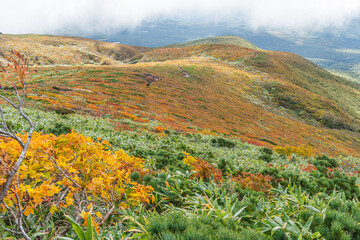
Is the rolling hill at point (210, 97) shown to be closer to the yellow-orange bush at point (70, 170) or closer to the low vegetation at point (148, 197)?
the low vegetation at point (148, 197)

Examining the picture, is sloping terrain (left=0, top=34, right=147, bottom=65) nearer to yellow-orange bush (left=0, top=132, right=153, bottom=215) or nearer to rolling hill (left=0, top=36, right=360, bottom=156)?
rolling hill (left=0, top=36, right=360, bottom=156)

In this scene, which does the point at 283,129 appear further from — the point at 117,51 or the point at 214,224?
the point at 117,51

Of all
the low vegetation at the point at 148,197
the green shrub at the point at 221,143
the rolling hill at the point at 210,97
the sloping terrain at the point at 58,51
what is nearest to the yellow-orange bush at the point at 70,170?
the low vegetation at the point at 148,197

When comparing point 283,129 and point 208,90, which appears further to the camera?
point 208,90

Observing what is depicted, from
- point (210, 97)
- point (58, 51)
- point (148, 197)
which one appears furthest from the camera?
point (58, 51)

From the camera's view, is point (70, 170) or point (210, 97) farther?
point (210, 97)

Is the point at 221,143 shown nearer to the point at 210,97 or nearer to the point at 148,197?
the point at 148,197

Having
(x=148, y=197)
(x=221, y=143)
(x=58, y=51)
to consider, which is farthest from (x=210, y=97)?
(x=58, y=51)

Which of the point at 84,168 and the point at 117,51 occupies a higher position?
the point at 117,51

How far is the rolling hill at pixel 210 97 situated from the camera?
2553 cm

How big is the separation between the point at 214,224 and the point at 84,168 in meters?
2.68

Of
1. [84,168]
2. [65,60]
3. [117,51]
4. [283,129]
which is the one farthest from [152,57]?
[84,168]

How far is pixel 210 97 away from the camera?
1861 inches

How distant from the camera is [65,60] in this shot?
84812mm
